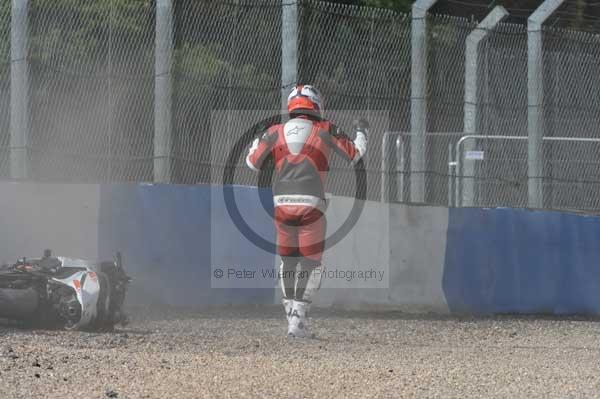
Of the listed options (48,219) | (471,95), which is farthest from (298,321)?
(471,95)

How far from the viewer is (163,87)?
35.2ft

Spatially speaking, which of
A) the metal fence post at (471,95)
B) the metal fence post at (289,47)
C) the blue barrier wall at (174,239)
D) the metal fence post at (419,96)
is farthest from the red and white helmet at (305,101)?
the metal fence post at (471,95)

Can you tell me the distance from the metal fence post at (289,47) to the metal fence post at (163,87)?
1.06m

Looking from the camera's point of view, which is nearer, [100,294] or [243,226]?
[100,294]

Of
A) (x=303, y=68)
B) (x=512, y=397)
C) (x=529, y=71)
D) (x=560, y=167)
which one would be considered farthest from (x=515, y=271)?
(x=512, y=397)

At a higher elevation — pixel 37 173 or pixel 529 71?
pixel 529 71

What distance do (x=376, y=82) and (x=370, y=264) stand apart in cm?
174

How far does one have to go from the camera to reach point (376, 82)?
11609mm

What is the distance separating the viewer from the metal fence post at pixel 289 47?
11.1 metres

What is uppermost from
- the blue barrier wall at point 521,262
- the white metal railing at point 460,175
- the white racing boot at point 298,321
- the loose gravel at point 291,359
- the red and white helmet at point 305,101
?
the red and white helmet at point 305,101

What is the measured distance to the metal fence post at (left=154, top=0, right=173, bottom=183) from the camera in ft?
35.0

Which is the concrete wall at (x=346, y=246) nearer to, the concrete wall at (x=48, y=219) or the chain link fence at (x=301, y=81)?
the concrete wall at (x=48, y=219)

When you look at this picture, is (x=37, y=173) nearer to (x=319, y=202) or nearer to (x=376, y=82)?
(x=319, y=202)

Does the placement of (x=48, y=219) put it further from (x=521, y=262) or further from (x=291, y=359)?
(x=521, y=262)
